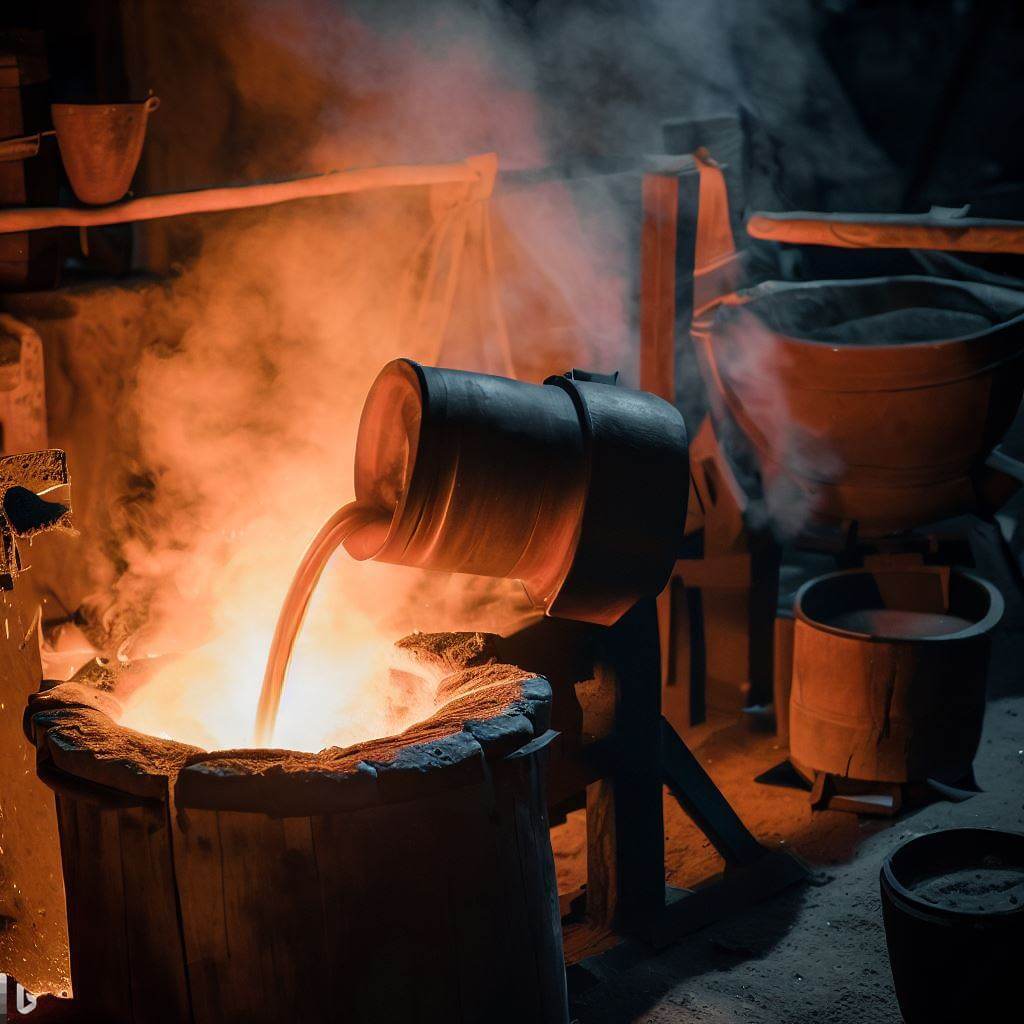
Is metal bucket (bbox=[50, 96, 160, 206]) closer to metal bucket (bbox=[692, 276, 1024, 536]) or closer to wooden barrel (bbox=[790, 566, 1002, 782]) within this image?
metal bucket (bbox=[692, 276, 1024, 536])

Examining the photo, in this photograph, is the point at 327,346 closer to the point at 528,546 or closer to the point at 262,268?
the point at 262,268

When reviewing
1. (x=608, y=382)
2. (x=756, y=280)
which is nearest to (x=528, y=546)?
(x=608, y=382)

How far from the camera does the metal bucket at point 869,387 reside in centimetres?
466

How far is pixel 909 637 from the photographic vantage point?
4258mm

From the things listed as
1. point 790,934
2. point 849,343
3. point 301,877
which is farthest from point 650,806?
point 849,343

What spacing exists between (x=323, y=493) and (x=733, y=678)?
2.12 meters

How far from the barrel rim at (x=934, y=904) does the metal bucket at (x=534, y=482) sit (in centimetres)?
99

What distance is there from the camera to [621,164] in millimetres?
4562

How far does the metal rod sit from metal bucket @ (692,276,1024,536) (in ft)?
5.84

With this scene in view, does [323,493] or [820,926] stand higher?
[323,493]

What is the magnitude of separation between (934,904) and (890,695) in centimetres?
136

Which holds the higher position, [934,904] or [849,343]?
[849,343]

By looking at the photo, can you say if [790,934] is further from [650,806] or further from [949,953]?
[949,953]

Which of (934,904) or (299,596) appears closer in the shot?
(299,596)
